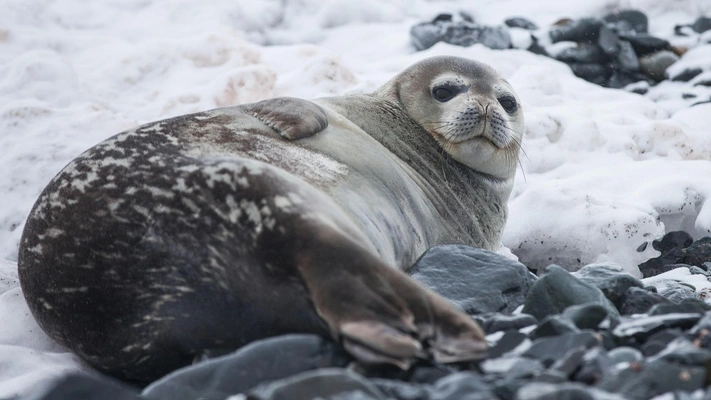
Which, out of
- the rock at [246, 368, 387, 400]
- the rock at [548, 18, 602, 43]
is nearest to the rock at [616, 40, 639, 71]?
the rock at [548, 18, 602, 43]

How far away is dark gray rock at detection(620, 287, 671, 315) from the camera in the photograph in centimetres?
265

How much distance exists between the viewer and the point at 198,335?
2.42m

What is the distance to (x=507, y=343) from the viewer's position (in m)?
2.10

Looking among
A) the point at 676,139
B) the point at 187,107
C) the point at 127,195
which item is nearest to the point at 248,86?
the point at 187,107

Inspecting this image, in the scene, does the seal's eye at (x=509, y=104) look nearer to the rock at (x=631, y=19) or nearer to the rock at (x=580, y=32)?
the rock at (x=580, y=32)

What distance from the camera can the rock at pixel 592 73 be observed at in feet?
24.9

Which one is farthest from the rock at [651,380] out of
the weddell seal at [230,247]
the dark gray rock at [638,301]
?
the dark gray rock at [638,301]

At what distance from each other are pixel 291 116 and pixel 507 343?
4.71 ft

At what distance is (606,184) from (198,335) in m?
3.39

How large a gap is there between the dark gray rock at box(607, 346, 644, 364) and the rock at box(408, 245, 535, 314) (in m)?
0.78

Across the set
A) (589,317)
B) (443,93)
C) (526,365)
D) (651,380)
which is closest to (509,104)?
(443,93)

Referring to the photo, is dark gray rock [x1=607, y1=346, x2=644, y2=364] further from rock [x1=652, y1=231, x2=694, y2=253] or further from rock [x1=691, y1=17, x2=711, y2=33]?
rock [x1=691, y1=17, x2=711, y2=33]

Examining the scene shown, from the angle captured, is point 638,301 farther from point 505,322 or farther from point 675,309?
point 505,322

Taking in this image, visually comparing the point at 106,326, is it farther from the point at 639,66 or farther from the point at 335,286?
the point at 639,66
